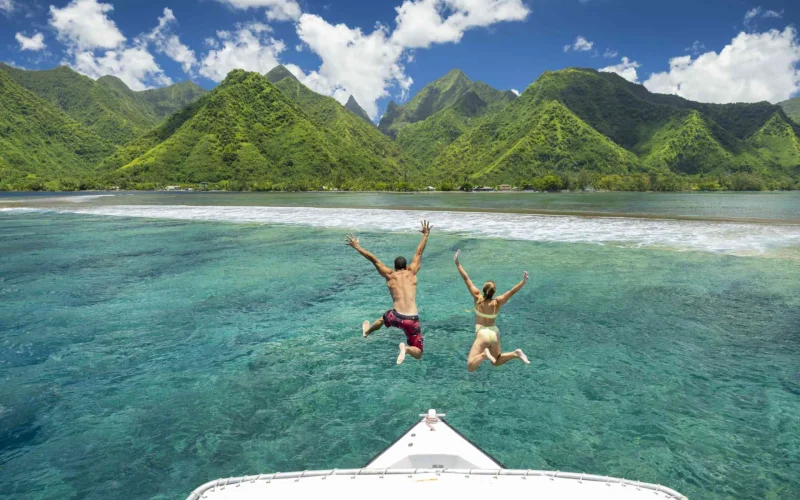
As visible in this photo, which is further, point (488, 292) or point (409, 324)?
point (409, 324)

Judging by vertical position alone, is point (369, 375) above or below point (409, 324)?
below

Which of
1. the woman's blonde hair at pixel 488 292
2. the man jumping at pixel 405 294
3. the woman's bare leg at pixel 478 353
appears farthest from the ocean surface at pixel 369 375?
the woman's blonde hair at pixel 488 292

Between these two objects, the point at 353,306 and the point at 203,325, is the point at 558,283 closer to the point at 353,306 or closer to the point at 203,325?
the point at 353,306

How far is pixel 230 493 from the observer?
213 inches

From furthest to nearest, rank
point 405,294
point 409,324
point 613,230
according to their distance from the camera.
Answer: point 613,230 < point 409,324 < point 405,294

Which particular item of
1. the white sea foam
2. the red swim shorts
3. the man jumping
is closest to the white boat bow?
the man jumping

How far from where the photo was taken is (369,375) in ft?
43.3

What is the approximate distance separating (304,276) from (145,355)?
40.5 ft

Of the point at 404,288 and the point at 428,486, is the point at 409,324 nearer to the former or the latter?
the point at 404,288

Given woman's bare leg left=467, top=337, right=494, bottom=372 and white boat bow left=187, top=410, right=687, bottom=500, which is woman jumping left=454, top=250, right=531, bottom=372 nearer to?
woman's bare leg left=467, top=337, right=494, bottom=372

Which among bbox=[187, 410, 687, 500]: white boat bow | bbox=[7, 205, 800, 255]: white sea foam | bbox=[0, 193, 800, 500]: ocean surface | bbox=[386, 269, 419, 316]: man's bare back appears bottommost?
bbox=[0, 193, 800, 500]: ocean surface

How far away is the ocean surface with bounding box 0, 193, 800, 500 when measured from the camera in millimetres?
9266

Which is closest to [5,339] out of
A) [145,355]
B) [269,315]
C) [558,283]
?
[145,355]

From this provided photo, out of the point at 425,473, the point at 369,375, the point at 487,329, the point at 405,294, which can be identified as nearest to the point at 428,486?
the point at 425,473
